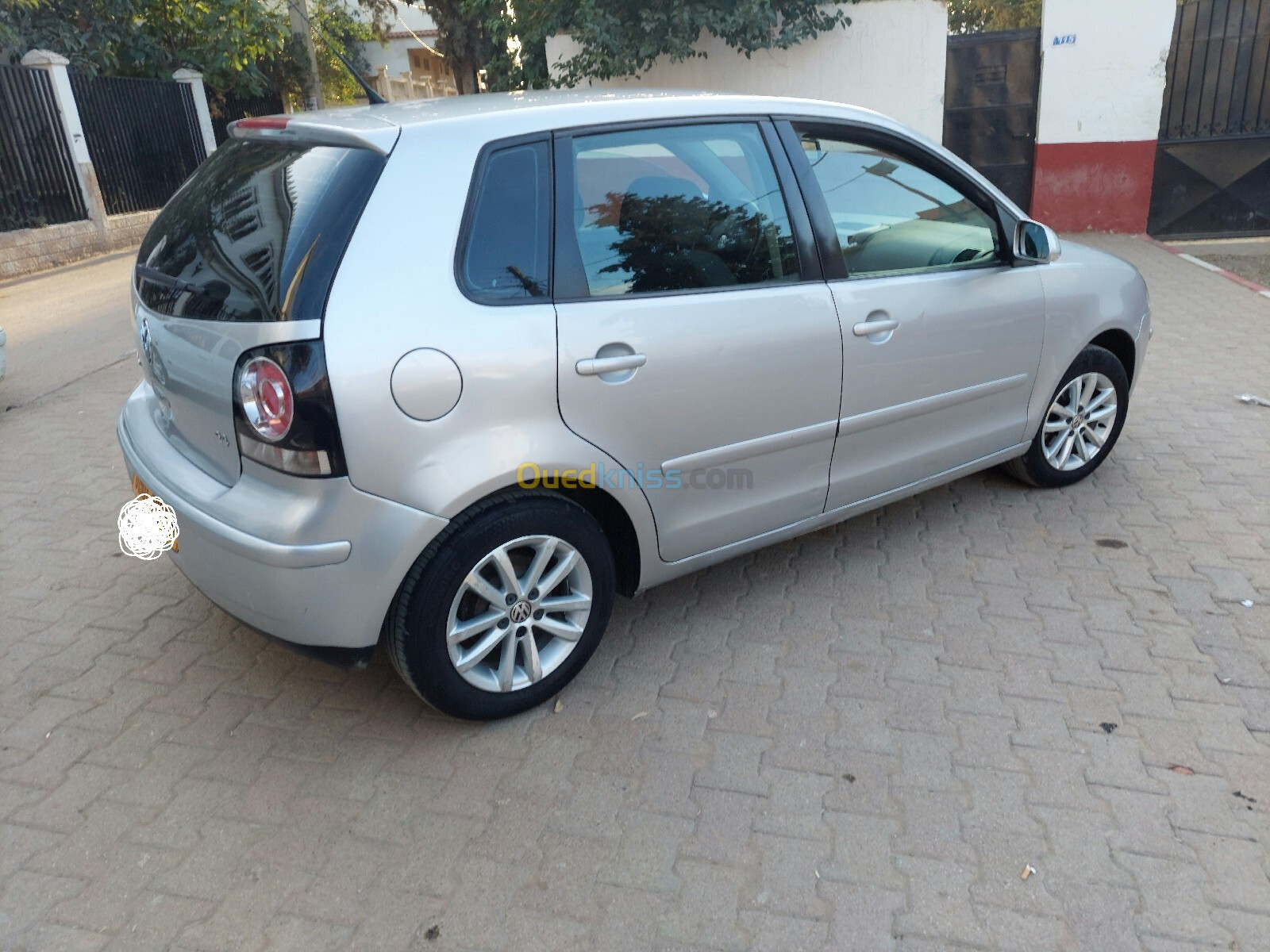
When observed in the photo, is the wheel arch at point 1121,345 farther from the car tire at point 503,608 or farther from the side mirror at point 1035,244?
the car tire at point 503,608

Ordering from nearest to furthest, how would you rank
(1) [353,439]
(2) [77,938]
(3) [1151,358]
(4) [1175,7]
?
(2) [77,938]
(1) [353,439]
(3) [1151,358]
(4) [1175,7]

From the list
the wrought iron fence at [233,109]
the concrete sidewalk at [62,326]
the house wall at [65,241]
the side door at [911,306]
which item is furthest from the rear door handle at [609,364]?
the wrought iron fence at [233,109]

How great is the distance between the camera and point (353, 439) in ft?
7.75

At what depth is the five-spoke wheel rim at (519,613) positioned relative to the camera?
2691 millimetres

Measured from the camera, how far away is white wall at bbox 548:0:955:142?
10.8m

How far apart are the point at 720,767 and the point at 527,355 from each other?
1.26m

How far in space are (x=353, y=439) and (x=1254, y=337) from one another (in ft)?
23.0

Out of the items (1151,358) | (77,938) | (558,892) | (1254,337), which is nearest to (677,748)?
(558,892)

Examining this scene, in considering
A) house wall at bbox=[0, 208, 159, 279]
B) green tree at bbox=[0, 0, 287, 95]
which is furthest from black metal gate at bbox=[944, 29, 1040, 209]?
green tree at bbox=[0, 0, 287, 95]

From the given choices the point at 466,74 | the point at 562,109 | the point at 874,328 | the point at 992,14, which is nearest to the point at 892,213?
the point at 874,328

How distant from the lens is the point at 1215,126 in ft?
35.6

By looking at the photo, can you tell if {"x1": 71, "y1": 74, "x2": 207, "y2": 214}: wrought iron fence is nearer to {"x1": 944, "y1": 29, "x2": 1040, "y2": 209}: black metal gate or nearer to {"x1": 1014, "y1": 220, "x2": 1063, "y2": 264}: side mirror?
{"x1": 944, "y1": 29, "x2": 1040, "y2": 209}: black metal gate

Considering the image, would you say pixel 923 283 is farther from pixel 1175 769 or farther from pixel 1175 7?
pixel 1175 7

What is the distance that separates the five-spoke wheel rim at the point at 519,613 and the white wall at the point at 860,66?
30.6ft
